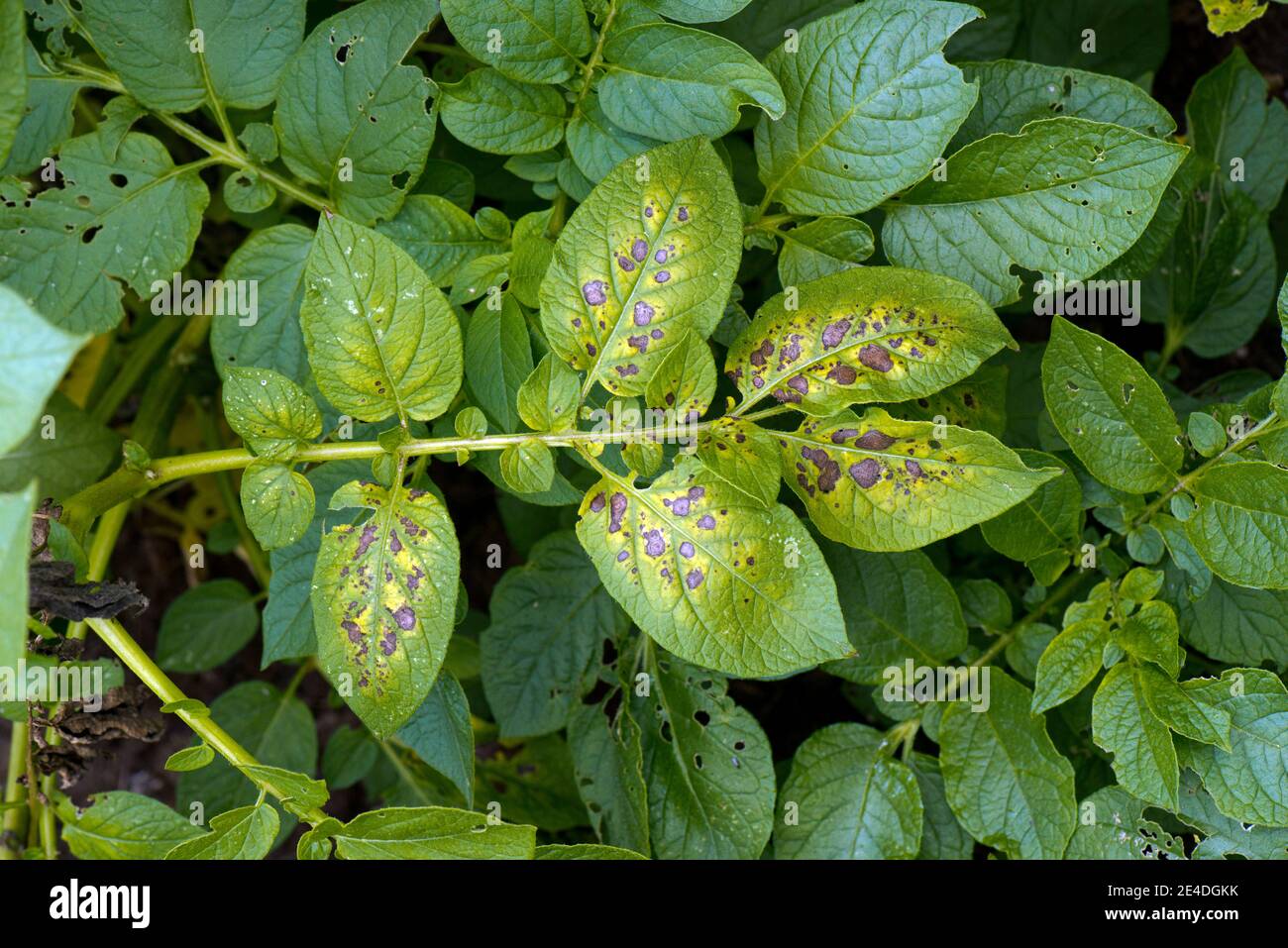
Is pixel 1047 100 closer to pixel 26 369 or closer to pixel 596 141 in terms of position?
pixel 596 141

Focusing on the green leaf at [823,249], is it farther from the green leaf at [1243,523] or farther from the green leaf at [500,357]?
the green leaf at [1243,523]

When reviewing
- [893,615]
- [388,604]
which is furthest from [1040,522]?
[388,604]

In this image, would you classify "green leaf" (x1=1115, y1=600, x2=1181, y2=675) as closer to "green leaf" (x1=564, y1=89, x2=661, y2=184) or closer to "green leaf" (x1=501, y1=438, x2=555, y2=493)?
"green leaf" (x1=501, y1=438, x2=555, y2=493)

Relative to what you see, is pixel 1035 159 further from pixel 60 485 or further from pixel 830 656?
pixel 60 485

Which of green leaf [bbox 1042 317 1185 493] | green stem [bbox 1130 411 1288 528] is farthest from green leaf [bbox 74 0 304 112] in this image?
green stem [bbox 1130 411 1288 528]

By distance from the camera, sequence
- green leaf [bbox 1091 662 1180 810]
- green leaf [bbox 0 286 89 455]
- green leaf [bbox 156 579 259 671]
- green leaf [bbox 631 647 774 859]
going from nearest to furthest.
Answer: green leaf [bbox 0 286 89 455] < green leaf [bbox 1091 662 1180 810] < green leaf [bbox 631 647 774 859] < green leaf [bbox 156 579 259 671]
